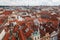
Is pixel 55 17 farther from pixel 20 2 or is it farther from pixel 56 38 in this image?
pixel 20 2

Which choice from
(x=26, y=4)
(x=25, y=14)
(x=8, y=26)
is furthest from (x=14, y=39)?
(x=26, y=4)

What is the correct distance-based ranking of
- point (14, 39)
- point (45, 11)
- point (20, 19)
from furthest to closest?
point (45, 11) → point (20, 19) → point (14, 39)

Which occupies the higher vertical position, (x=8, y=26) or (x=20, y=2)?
(x=20, y=2)

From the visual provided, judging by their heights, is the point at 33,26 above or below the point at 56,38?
above

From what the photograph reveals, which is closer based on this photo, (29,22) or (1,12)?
(29,22)

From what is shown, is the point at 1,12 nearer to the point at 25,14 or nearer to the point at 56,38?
the point at 25,14

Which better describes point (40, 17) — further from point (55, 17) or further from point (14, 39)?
point (14, 39)

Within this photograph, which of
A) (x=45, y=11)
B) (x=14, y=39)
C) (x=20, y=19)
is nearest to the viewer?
(x=14, y=39)

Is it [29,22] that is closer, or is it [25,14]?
[29,22]

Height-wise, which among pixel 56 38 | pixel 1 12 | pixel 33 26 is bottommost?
pixel 56 38
